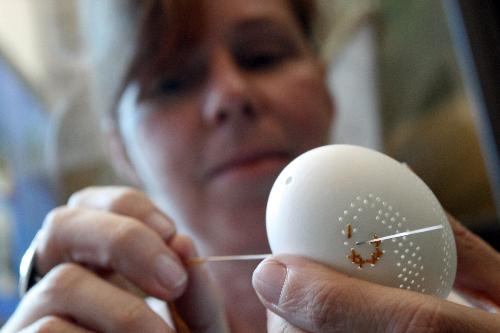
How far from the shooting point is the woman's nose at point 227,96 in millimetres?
542

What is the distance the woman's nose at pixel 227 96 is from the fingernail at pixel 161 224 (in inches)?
6.5

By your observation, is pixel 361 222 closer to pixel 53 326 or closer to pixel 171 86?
pixel 53 326

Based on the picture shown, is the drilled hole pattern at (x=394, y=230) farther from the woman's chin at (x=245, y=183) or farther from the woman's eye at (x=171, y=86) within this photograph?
the woman's eye at (x=171, y=86)

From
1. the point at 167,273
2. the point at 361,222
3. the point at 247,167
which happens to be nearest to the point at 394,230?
the point at 361,222

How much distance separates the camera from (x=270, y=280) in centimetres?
26

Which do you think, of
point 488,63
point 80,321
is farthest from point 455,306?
point 488,63

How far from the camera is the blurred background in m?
0.65

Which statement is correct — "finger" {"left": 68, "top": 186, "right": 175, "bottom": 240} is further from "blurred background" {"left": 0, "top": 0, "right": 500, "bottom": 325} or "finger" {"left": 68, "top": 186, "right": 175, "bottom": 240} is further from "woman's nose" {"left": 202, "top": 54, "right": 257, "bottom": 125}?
"blurred background" {"left": 0, "top": 0, "right": 500, "bottom": 325}

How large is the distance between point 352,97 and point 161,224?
44 cm

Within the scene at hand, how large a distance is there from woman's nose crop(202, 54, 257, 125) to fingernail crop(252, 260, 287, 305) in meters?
0.29

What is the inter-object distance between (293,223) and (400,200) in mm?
61

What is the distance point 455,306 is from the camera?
0.80 ft

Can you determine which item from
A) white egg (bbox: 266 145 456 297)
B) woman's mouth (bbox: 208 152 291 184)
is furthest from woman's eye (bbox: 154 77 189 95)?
white egg (bbox: 266 145 456 297)

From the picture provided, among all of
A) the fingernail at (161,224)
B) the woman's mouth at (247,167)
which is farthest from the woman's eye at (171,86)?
the fingernail at (161,224)
